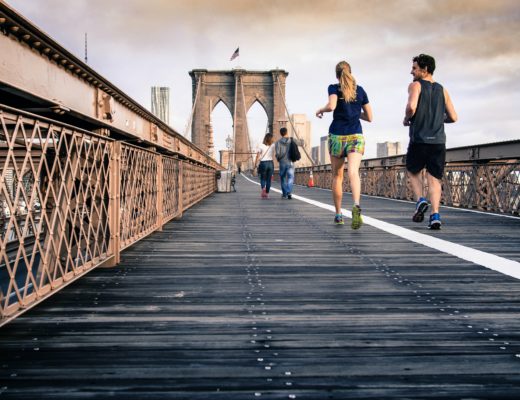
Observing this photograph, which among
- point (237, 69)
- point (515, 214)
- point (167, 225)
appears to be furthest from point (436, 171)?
point (237, 69)

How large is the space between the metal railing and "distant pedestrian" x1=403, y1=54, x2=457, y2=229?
2.49 metres

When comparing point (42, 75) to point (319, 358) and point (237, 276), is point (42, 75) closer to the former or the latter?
point (237, 276)

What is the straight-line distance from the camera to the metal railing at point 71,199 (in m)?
1.81

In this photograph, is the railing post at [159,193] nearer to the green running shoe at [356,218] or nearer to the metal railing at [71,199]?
the metal railing at [71,199]

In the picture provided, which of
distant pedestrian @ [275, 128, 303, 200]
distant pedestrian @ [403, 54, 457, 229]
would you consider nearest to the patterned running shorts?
distant pedestrian @ [403, 54, 457, 229]

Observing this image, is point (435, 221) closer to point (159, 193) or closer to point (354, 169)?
point (354, 169)

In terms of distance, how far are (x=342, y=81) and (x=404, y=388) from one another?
167 inches

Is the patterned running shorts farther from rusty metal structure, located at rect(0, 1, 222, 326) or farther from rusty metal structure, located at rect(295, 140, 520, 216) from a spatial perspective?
rusty metal structure, located at rect(295, 140, 520, 216)

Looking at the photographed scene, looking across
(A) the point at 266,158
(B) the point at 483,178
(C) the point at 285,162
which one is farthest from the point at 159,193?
(A) the point at 266,158

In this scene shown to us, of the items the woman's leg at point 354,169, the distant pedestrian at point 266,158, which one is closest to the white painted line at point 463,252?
the woman's leg at point 354,169

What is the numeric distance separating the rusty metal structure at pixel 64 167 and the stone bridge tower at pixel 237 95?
6007 centimetres

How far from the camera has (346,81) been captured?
525 centimetres

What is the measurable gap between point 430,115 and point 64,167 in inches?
144

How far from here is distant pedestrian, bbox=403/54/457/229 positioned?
504 centimetres
